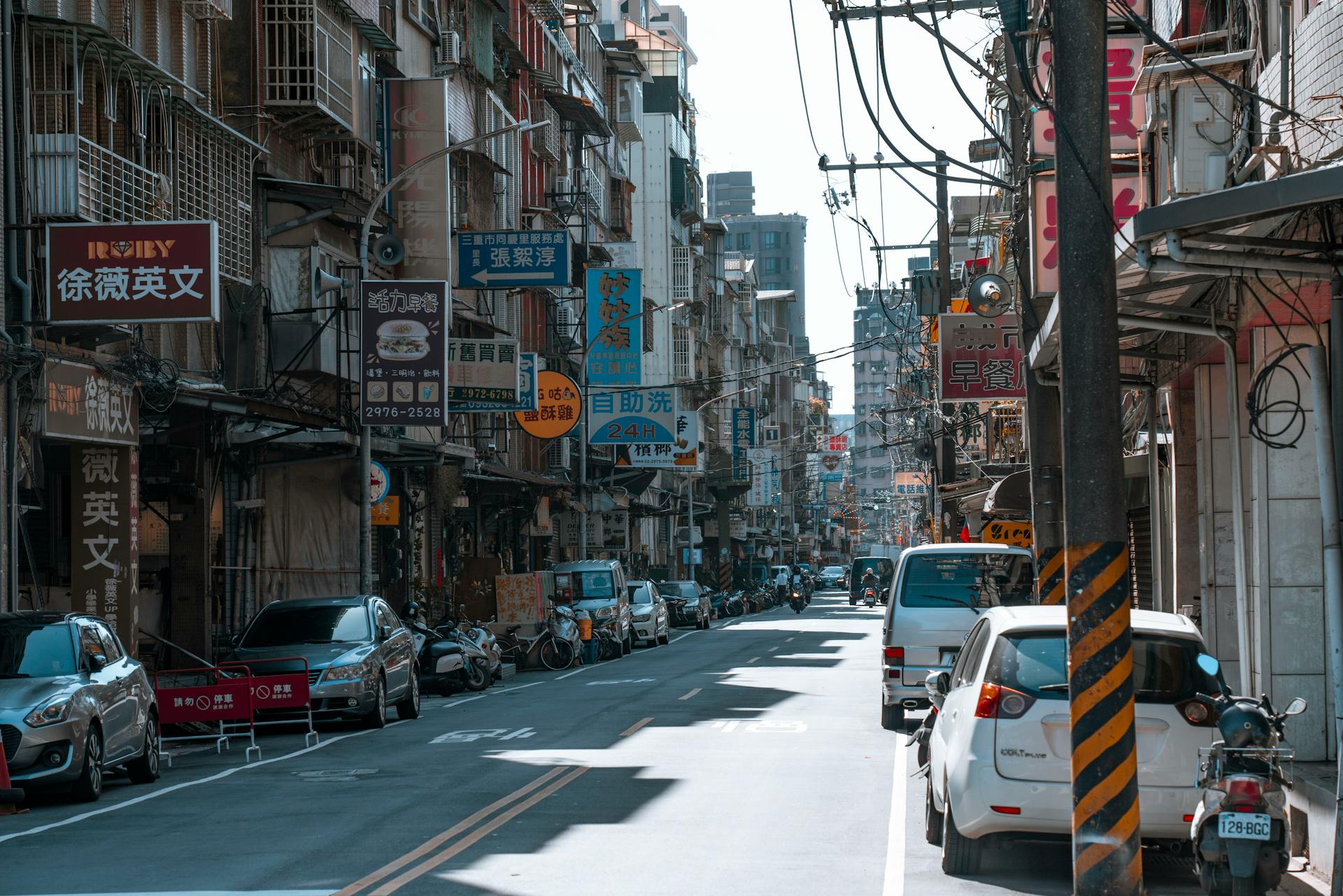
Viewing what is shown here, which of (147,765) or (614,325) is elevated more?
(614,325)

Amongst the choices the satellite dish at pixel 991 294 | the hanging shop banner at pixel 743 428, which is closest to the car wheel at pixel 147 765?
the satellite dish at pixel 991 294

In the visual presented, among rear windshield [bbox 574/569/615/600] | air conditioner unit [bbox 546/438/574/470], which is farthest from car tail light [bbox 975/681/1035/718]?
air conditioner unit [bbox 546/438/574/470]

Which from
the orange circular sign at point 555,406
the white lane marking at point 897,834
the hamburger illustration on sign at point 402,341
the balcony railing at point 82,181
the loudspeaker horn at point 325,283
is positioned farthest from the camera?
the orange circular sign at point 555,406

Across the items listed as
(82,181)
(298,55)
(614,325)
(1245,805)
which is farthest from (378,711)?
(614,325)

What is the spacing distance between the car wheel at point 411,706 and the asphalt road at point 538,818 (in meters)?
0.80

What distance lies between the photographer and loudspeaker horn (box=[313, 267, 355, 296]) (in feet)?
100

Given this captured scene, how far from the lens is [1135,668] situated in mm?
10859

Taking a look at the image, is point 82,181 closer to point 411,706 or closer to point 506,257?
point 411,706

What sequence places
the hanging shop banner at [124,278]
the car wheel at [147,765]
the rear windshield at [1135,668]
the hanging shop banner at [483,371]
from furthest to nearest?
the hanging shop banner at [483,371], the hanging shop banner at [124,278], the car wheel at [147,765], the rear windshield at [1135,668]

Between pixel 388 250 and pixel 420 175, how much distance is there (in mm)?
3099

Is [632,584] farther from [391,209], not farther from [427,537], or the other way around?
[391,209]

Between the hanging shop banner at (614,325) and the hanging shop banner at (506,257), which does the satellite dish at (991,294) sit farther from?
the hanging shop banner at (614,325)

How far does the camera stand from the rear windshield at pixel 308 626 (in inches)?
905

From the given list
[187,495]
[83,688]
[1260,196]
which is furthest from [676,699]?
[1260,196]
